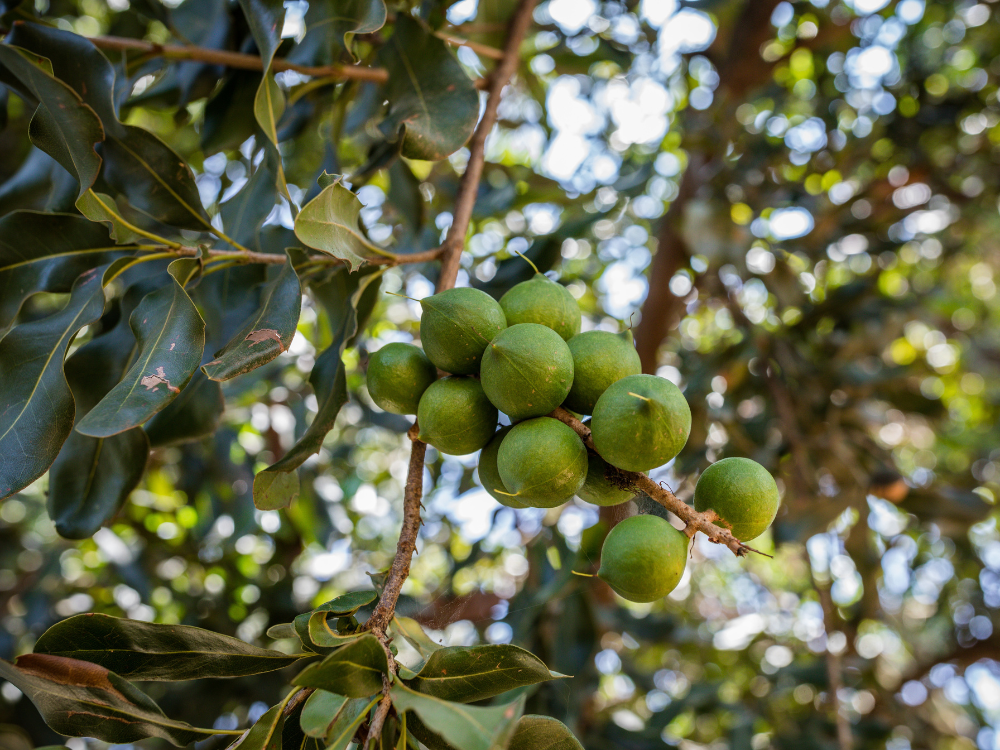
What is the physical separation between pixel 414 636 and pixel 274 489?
366mm

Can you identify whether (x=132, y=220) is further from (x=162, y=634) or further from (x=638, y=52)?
(x=638, y=52)

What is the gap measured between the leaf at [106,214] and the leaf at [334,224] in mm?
434

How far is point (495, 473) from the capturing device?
110cm

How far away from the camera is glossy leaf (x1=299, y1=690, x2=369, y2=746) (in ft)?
2.90

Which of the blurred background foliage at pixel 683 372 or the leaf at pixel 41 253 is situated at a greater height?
the leaf at pixel 41 253

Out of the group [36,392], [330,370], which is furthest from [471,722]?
[36,392]

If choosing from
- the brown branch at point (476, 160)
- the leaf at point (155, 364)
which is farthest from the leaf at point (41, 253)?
the brown branch at point (476, 160)

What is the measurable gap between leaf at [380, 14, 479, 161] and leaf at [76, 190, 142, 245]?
0.58 metres

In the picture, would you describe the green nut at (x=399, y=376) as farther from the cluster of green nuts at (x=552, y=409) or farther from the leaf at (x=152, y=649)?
the leaf at (x=152, y=649)

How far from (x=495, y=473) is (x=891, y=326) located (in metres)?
2.99

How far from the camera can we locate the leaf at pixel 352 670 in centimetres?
84

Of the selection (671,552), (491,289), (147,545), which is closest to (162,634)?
(671,552)

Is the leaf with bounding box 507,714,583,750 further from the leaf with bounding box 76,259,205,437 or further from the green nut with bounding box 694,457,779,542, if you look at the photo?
the leaf with bounding box 76,259,205,437

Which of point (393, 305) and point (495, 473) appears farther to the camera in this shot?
point (393, 305)
